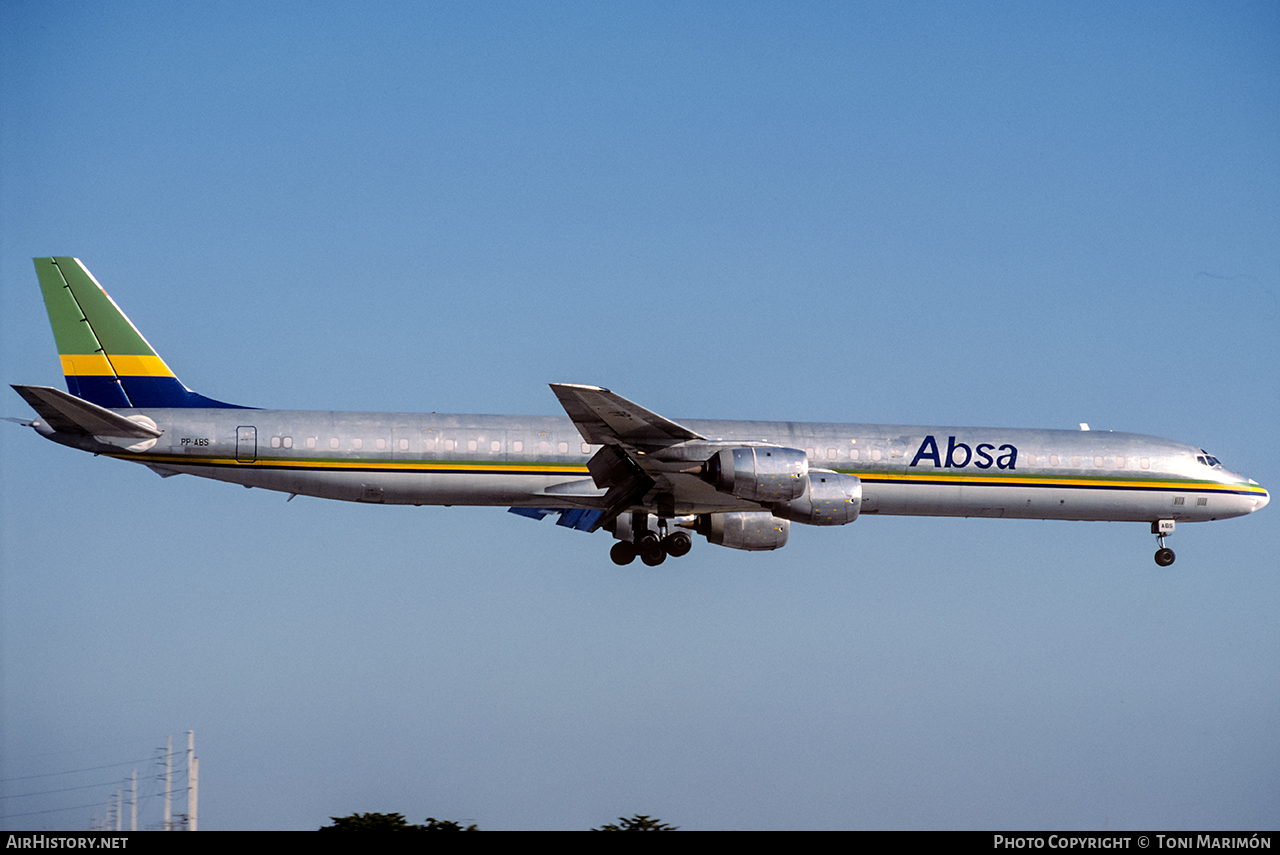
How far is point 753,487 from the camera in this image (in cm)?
3083

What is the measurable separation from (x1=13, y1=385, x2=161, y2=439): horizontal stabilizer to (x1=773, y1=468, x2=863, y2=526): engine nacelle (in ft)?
51.2

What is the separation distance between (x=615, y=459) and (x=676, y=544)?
3719 millimetres

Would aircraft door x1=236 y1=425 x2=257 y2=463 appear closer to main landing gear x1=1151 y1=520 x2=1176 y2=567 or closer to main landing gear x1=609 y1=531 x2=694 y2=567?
main landing gear x1=609 y1=531 x2=694 y2=567

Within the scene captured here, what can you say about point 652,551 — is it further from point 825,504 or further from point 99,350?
point 99,350

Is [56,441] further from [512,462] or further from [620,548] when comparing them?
[620,548]

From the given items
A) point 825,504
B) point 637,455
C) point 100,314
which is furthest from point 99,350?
point 825,504

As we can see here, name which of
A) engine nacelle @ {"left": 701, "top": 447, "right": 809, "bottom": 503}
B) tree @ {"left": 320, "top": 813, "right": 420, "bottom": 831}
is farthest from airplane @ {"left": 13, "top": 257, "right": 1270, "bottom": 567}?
tree @ {"left": 320, "top": 813, "right": 420, "bottom": 831}

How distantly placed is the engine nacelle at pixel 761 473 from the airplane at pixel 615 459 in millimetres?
32

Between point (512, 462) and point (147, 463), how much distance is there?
354 inches

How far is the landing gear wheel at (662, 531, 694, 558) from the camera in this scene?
117ft

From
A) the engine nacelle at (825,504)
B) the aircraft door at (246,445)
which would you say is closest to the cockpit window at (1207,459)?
the engine nacelle at (825,504)

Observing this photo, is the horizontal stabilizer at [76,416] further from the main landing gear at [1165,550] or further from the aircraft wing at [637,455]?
the main landing gear at [1165,550]

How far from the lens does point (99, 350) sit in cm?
3566
